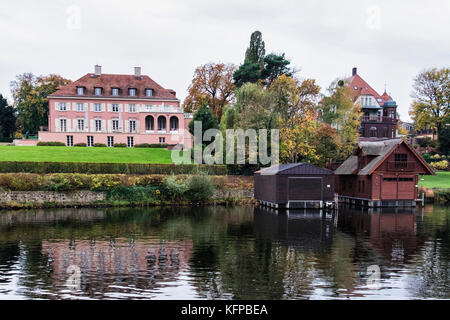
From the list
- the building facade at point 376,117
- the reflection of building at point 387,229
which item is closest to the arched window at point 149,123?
the building facade at point 376,117

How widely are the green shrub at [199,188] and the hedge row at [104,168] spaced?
6.86ft

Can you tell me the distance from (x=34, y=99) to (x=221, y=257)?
212 ft

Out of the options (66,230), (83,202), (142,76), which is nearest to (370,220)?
(66,230)

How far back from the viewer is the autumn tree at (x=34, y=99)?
71.2m

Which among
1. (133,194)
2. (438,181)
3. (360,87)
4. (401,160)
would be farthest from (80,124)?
(438,181)

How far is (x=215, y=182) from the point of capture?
141 ft

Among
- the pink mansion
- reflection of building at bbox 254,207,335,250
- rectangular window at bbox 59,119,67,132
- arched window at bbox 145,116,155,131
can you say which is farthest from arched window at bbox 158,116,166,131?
reflection of building at bbox 254,207,335,250

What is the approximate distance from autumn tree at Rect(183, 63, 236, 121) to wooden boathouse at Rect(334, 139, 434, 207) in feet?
97.7

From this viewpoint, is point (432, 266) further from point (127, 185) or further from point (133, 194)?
point (127, 185)

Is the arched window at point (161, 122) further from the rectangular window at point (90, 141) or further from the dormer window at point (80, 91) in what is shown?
the dormer window at point (80, 91)

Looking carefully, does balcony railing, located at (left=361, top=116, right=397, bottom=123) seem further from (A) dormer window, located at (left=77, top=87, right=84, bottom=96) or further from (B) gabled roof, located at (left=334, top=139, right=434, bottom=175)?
(A) dormer window, located at (left=77, top=87, right=84, bottom=96)

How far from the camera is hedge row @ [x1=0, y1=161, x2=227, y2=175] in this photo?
40.7 m

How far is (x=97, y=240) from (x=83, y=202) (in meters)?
17.9

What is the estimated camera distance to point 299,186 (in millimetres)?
38656
